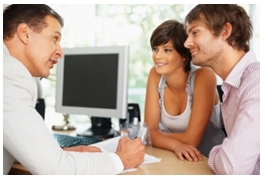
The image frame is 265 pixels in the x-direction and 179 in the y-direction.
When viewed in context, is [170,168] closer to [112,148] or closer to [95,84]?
[112,148]

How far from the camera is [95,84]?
166cm

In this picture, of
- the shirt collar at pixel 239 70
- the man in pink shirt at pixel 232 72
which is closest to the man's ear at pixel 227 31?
the man in pink shirt at pixel 232 72

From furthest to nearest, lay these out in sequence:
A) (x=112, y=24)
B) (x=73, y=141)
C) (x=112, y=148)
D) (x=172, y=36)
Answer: (x=112, y=24) < (x=172, y=36) < (x=73, y=141) < (x=112, y=148)

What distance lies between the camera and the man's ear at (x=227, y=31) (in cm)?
121

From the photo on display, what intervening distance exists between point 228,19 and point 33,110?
2.88ft

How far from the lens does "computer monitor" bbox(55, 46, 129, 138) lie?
155 cm

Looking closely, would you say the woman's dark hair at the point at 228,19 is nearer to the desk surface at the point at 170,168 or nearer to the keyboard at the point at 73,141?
the desk surface at the point at 170,168

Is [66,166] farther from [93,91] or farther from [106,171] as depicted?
[93,91]

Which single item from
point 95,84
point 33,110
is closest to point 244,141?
point 33,110

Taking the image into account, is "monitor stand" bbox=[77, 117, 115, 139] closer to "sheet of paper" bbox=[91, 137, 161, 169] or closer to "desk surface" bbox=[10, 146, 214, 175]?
"sheet of paper" bbox=[91, 137, 161, 169]

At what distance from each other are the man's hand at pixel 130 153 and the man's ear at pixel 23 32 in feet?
1.63

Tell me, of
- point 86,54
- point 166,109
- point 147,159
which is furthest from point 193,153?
point 86,54

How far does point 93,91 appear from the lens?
166cm

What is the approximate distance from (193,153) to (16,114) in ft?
2.25
